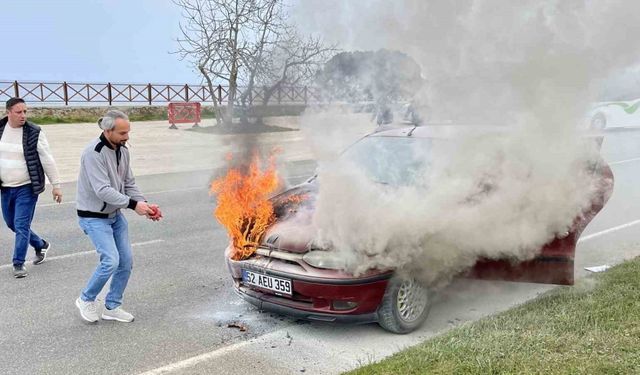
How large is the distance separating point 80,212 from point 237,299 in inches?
62.1

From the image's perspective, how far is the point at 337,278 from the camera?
396cm

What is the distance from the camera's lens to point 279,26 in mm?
4625

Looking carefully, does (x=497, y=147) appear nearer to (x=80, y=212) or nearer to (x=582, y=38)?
(x=582, y=38)

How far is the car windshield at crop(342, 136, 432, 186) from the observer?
190 inches

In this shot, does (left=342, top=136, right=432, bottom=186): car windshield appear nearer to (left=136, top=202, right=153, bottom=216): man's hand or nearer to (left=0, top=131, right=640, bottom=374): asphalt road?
(left=0, top=131, right=640, bottom=374): asphalt road

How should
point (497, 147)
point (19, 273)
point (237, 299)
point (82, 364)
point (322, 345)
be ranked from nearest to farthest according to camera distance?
point (82, 364), point (322, 345), point (497, 147), point (237, 299), point (19, 273)

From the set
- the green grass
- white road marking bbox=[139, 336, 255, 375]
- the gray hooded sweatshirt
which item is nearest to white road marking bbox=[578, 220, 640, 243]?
the green grass

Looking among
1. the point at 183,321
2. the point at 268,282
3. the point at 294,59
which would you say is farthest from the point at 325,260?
the point at 294,59

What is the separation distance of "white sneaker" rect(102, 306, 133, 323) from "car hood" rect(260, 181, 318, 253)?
4.35ft

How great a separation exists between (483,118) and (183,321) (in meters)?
2.96

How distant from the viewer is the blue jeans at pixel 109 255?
14.6 feet

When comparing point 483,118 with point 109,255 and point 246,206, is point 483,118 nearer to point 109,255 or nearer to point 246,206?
point 246,206

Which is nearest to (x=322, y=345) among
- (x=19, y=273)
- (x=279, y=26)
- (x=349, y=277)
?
(x=349, y=277)

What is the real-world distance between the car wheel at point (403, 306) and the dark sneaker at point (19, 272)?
3814mm
